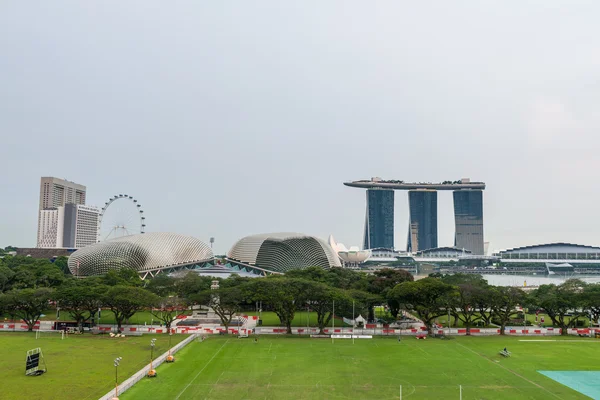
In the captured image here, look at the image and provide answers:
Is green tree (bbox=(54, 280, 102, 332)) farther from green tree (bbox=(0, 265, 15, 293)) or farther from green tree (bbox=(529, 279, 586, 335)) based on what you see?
green tree (bbox=(529, 279, 586, 335))

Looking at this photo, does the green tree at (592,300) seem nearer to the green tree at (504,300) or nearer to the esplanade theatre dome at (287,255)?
the green tree at (504,300)

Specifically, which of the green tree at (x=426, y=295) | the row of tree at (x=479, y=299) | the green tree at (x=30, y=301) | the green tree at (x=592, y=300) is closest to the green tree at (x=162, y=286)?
the green tree at (x=30, y=301)

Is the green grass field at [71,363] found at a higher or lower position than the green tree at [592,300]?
lower

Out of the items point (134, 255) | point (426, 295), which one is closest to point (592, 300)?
point (426, 295)

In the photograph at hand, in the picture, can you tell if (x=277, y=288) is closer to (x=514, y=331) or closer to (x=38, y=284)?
(x=514, y=331)

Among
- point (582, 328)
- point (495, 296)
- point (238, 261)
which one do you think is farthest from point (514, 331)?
point (238, 261)

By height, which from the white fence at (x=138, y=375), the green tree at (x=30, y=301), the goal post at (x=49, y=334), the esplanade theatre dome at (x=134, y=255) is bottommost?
the goal post at (x=49, y=334)
